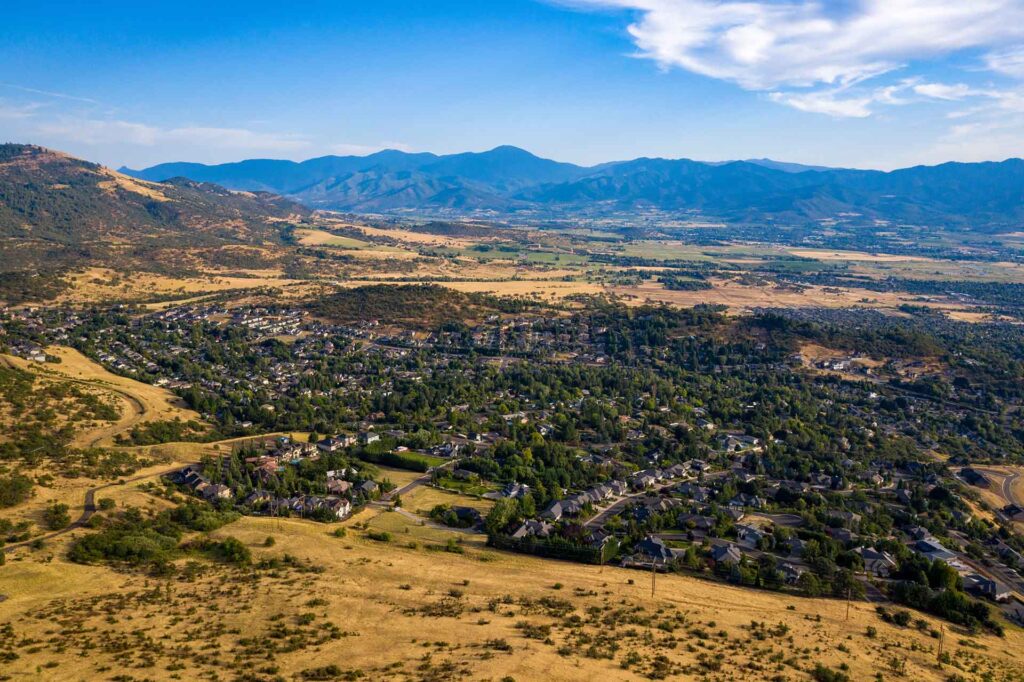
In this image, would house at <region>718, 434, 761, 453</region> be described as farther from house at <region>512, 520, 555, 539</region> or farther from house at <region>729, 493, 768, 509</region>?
house at <region>512, 520, 555, 539</region>

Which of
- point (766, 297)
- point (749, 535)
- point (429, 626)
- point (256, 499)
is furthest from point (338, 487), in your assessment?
point (766, 297)

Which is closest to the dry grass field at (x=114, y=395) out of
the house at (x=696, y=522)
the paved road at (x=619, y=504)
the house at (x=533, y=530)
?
the house at (x=533, y=530)

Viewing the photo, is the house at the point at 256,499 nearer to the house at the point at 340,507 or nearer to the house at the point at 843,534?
the house at the point at 340,507

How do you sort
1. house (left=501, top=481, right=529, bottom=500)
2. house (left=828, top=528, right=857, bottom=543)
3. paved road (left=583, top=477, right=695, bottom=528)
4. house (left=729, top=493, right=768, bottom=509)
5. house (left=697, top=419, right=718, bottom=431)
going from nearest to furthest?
house (left=828, top=528, right=857, bottom=543), paved road (left=583, top=477, right=695, bottom=528), house (left=501, top=481, right=529, bottom=500), house (left=729, top=493, right=768, bottom=509), house (left=697, top=419, right=718, bottom=431)

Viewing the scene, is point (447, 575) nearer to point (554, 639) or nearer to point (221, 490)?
point (554, 639)

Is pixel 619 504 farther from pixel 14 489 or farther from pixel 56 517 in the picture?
pixel 14 489

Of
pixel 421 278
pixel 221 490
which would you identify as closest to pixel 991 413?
pixel 221 490

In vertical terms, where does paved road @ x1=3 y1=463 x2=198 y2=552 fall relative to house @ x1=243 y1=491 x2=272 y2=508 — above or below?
above

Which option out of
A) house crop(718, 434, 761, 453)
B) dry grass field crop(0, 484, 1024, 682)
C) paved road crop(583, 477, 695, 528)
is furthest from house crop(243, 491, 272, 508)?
house crop(718, 434, 761, 453)
